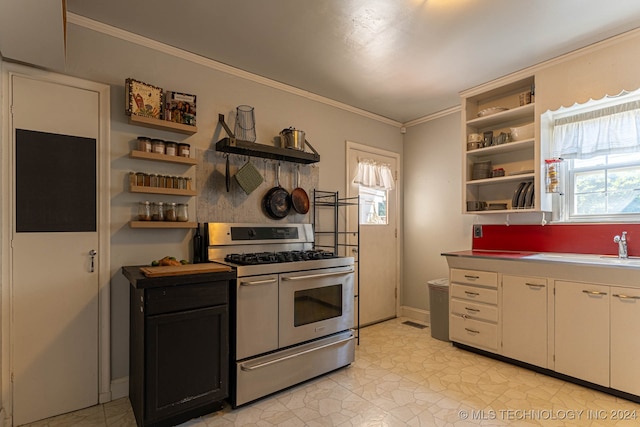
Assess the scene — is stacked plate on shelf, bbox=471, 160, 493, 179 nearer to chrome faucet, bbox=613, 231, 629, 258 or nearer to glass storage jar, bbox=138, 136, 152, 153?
chrome faucet, bbox=613, 231, 629, 258

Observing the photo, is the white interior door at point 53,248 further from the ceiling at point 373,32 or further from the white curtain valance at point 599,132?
the white curtain valance at point 599,132

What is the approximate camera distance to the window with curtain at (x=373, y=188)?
383 cm

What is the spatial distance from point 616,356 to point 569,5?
231cm

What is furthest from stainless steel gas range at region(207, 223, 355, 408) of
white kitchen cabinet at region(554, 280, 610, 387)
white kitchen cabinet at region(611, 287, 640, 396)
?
white kitchen cabinet at region(611, 287, 640, 396)

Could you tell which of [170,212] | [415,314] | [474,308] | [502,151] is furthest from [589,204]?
[170,212]

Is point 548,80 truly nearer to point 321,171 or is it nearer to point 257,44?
point 321,171

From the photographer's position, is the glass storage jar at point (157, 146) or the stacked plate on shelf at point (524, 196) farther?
the stacked plate on shelf at point (524, 196)

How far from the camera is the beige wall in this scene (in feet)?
7.33

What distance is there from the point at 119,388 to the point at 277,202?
182cm

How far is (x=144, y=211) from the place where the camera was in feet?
7.52

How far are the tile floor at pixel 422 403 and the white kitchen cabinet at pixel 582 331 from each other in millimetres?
151

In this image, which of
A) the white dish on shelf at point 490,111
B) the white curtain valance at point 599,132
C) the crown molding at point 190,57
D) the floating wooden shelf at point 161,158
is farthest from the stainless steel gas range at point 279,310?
the white curtain valance at point 599,132

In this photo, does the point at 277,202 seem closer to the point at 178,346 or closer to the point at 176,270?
the point at 176,270

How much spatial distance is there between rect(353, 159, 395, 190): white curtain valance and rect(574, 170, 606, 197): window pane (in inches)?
72.9
